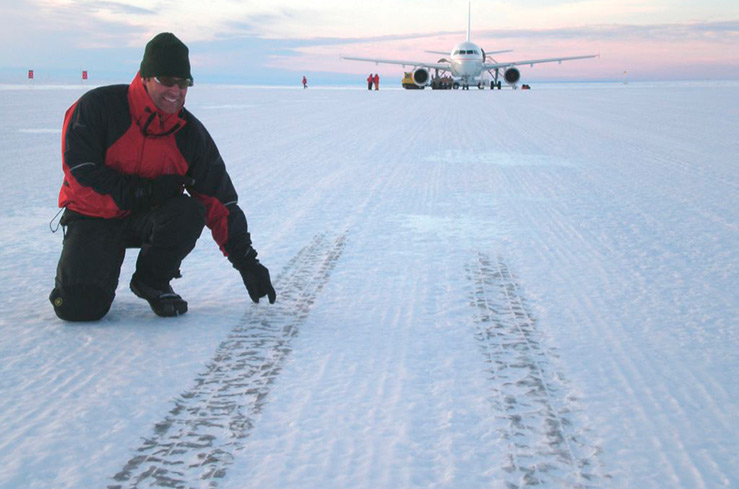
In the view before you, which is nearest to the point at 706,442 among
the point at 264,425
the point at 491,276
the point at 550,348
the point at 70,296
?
the point at 550,348

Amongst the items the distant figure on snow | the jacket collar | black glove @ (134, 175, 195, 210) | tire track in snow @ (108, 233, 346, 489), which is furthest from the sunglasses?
tire track in snow @ (108, 233, 346, 489)

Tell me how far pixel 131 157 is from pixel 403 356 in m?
1.34

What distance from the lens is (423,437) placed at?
1.89 meters

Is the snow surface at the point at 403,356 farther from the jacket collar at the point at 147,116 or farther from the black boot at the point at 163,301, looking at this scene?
the jacket collar at the point at 147,116

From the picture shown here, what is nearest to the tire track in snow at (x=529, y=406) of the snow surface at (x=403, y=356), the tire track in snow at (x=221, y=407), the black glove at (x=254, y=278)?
the snow surface at (x=403, y=356)

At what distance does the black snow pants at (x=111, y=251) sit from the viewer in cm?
276

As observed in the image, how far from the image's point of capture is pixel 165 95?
2689 millimetres

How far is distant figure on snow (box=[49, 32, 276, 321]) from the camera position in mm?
2730

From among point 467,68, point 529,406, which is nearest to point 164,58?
point 529,406

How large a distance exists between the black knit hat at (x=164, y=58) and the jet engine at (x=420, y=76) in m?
43.5

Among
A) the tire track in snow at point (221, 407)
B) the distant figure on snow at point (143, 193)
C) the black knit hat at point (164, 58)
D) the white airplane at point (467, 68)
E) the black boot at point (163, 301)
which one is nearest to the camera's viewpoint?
the tire track in snow at point (221, 407)

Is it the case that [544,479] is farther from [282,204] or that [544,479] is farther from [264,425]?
[282,204]

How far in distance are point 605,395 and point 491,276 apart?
1.36 meters

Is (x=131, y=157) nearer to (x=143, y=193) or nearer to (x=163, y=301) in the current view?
(x=143, y=193)
